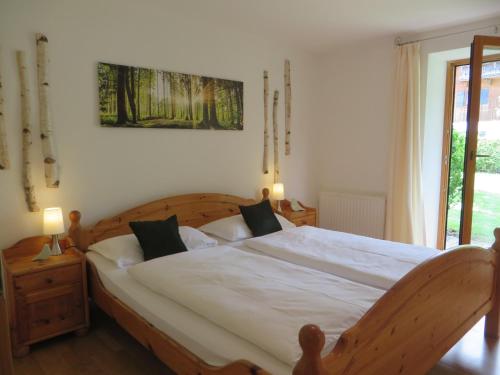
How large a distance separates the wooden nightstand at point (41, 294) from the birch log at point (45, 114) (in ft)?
1.68

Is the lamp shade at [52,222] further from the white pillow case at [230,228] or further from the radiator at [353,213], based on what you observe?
the radiator at [353,213]

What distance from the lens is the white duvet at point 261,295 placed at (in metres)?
1.56

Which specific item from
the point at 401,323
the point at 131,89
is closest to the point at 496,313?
the point at 401,323

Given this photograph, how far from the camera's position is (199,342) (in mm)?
1682

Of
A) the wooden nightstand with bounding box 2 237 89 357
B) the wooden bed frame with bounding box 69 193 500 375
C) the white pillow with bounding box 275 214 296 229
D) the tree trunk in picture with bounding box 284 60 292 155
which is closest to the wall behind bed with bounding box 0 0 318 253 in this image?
the tree trunk in picture with bounding box 284 60 292 155

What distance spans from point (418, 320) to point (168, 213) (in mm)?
2220

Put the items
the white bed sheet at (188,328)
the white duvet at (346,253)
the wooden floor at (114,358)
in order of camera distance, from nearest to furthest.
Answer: the white bed sheet at (188,328) → the wooden floor at (114,358) → the white duvet at (346,253)

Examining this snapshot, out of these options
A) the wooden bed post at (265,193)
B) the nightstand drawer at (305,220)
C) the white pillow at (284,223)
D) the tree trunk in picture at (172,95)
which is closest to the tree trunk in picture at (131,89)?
the tree trunk in picture at (172,95)

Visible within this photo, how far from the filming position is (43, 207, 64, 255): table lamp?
2.55m

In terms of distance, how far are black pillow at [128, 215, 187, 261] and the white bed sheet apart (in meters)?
0.28

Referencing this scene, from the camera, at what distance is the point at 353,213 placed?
436 cm

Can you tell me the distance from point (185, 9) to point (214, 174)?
154cm

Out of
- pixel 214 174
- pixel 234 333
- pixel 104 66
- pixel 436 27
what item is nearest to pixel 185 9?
pixel 104 66

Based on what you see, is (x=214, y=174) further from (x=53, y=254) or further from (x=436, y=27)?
(x=436, y=27)
